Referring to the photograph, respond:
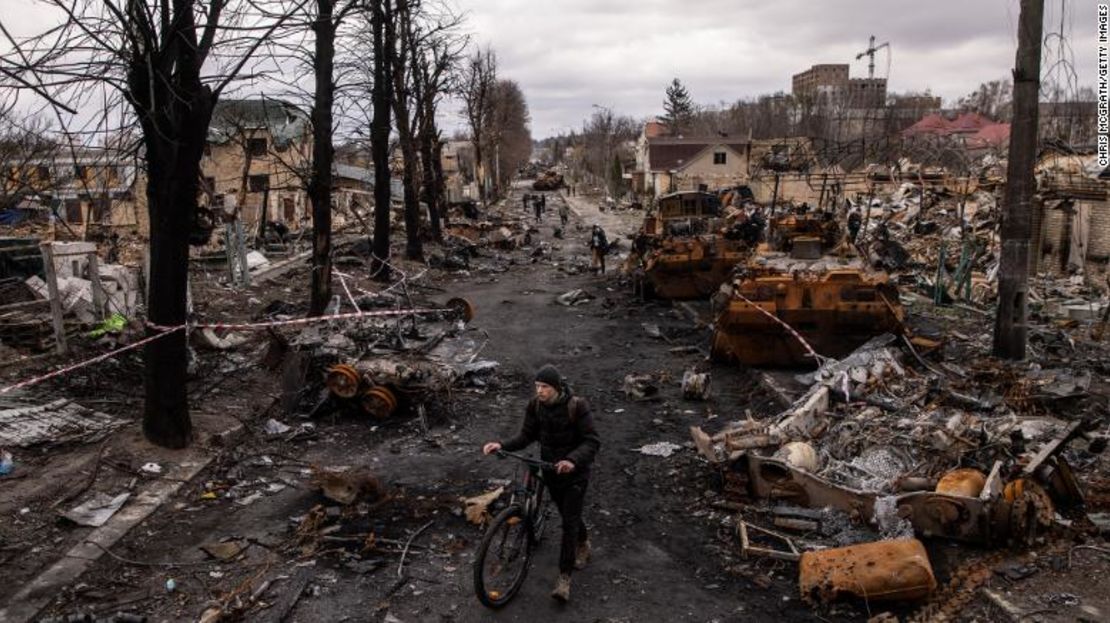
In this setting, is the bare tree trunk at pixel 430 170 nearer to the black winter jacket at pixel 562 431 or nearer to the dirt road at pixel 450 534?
the dirt road at pixel 450 534

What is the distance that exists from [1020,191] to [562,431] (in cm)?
779

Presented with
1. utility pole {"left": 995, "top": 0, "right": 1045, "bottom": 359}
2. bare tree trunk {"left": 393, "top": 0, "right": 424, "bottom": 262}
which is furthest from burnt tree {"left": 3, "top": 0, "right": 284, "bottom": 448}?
bare tree trunk {"left": 393, "top": 0, "right": 424, "bottom": 262}

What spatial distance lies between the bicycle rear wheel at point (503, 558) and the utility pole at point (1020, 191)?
26.0 ft

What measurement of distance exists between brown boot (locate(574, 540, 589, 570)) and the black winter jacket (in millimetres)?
703

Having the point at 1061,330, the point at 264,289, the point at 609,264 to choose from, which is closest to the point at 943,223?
the point at 609,264

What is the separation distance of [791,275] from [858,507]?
5.44m

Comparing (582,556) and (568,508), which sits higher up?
(568,508)

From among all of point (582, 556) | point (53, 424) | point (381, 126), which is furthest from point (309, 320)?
point (381, 126)

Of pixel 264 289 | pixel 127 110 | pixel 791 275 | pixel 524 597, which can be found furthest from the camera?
pixel 264 289

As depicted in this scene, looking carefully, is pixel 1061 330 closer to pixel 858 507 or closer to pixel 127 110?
pixel 858 507

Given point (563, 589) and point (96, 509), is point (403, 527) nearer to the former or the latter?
point (563, 589)

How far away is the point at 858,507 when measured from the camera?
6.09 meters

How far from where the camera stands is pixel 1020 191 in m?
9.88

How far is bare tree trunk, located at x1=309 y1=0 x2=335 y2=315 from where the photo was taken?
43.3 feet
